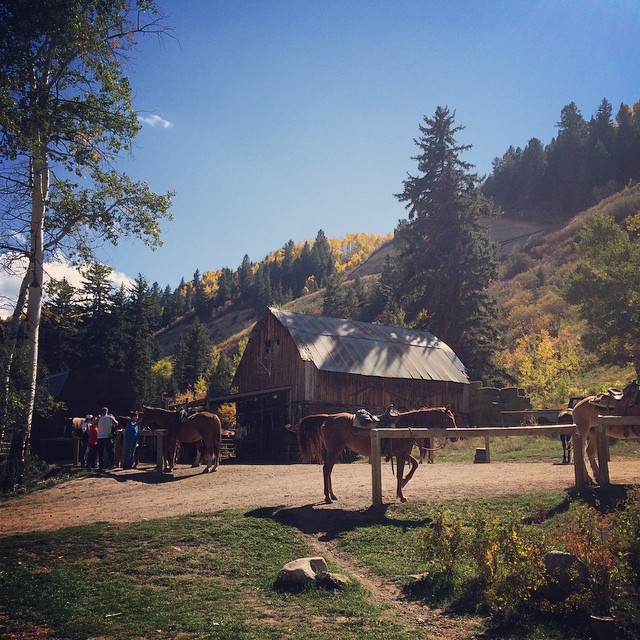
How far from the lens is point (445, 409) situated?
14766 millimetres

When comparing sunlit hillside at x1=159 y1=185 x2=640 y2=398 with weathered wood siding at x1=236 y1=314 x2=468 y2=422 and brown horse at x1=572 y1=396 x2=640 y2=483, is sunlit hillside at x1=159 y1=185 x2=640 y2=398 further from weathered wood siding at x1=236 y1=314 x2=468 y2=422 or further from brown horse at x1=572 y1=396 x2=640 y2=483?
brown horse at x1=572 y1=396 x2=640 y2=483

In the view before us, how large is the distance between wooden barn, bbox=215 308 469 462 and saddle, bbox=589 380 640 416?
18.2 m

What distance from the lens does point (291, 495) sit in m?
14.6

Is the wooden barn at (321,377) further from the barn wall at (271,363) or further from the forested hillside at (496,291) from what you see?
the forested hillside at (496,291)

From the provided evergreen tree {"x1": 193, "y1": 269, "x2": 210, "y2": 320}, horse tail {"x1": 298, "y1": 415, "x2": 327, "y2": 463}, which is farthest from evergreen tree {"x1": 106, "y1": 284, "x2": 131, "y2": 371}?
evergreen tree {"x1": 193, "y1": 269, "x2": 210, "y2": 320}

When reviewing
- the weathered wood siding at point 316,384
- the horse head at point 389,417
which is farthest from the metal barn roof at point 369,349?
the horse head at point 389,417

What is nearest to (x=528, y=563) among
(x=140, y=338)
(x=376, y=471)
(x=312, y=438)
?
(x=376, y=471)

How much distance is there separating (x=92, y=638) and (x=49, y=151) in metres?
16.5

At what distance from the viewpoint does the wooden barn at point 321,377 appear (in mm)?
30828

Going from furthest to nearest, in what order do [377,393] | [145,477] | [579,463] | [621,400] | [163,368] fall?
1. [163,368]
2. [377,393]
3. [145,477]
4. [621,400]
5. [579,463]

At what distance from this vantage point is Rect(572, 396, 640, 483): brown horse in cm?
1314

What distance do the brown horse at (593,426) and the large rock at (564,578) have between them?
5734mm

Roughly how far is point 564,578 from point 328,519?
5.60m

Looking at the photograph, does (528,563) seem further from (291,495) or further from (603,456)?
(291,495)
